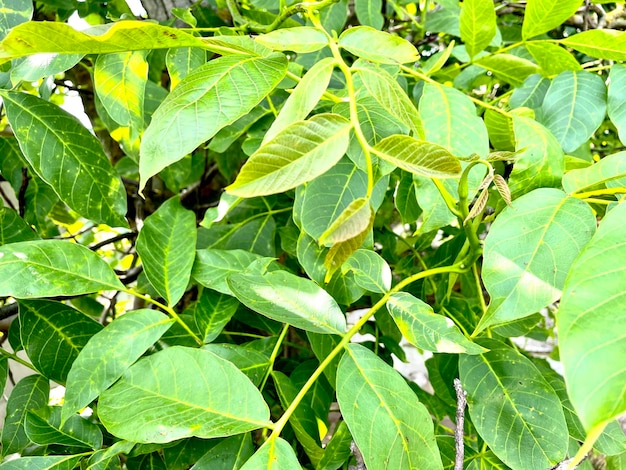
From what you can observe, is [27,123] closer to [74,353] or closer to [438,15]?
[74,353]

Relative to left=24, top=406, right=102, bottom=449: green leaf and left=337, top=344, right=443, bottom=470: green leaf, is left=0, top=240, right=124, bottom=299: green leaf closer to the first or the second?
left=24, top=406, right=102, bottom=449: green leaf

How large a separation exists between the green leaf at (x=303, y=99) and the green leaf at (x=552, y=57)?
1.06 ft

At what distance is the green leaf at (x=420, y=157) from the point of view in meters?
0.31

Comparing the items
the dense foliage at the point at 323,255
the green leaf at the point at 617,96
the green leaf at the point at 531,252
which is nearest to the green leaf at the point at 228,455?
the dense foliage at the point at 323,255

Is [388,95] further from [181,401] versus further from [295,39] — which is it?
[181,401]

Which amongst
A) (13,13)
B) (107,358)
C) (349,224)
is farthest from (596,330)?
(13,13)

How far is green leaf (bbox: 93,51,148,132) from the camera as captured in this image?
0.43 metres

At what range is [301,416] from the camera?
484 mm

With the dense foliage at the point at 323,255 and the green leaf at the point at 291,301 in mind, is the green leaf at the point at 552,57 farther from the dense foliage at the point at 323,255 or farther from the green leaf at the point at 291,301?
the green leaf at the point at 291,301

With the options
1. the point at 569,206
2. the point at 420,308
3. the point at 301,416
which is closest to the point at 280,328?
the point at 301,416

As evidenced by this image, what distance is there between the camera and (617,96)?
507 millimetres

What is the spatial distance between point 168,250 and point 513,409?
34 centimetres

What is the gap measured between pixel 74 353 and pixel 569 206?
0.43m

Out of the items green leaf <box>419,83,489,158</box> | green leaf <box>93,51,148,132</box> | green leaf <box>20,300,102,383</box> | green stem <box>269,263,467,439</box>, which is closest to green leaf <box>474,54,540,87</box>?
green leaf <box>419,83,489,158</box>
